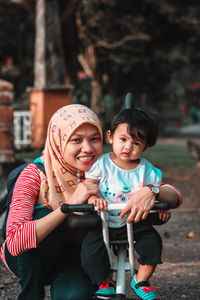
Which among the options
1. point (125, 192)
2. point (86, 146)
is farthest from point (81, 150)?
point (125, 192)

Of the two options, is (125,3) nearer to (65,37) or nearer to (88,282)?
(65,37)

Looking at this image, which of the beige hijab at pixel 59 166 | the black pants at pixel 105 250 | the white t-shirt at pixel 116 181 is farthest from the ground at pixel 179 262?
the white t-shirt at pixel 116 181

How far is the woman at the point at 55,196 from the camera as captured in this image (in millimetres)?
2814

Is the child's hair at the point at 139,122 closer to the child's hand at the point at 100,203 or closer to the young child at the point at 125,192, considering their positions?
the young child at the point at 125,192

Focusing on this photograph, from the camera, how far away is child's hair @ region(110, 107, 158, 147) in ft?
8.49

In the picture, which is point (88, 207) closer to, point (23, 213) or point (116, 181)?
point (116, 181)

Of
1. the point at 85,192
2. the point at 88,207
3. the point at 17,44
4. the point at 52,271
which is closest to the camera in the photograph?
the point at 88,207

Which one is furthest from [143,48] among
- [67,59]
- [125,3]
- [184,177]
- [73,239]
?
[73,239]

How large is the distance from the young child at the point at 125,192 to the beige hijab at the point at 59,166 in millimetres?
296

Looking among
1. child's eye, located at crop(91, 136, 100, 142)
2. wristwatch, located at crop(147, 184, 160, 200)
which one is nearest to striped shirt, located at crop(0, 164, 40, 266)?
child's eye, located at crop(91, 136, 100, 142)

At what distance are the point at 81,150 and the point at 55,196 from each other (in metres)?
0.29

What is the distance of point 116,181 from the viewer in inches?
102

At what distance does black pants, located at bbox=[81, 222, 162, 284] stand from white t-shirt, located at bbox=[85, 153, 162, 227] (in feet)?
0.23

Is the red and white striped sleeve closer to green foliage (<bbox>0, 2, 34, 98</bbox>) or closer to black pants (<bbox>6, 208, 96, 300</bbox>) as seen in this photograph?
black pants (<bbox>6, 208, 96, 300</bbox>)
